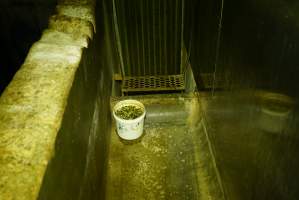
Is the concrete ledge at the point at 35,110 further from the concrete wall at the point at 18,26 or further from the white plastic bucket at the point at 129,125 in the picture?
the concrete wall at the point at 18,26

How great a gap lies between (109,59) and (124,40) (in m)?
0.42

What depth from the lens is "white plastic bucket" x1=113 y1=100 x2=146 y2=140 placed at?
11.5 feet

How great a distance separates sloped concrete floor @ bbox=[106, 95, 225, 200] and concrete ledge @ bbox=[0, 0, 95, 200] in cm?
156

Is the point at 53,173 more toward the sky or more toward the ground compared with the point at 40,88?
more toward the ground

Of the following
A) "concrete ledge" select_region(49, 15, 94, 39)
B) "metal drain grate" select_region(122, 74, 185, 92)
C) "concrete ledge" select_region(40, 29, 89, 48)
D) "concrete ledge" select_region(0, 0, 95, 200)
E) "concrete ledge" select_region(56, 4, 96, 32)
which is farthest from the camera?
"metal drain grate" select_region(122, 74, 185, 92)

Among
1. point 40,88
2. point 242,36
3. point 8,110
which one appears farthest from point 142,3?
point 8,110

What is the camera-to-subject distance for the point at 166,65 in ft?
15.7

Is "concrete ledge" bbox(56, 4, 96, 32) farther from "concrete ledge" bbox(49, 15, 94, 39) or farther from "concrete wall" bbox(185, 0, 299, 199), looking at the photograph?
"concrete wall" bbox(185, 0, 299, 199)

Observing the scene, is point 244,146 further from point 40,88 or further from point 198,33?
point 198,33

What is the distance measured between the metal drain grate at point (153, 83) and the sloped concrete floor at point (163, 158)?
70 centimetres

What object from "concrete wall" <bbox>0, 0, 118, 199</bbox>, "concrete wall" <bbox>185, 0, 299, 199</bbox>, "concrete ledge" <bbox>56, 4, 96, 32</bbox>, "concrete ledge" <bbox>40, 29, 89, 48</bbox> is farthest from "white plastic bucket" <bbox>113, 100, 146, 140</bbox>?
"concrete ledge" <bbox>40, 29, 89, 48</bbox>

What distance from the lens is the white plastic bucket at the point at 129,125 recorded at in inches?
138

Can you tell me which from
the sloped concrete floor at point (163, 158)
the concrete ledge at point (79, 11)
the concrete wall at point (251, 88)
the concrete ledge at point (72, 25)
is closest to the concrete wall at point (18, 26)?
the concrete ledge at point (79, 11)

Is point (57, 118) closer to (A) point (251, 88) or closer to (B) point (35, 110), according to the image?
(B) point (35, 110)
